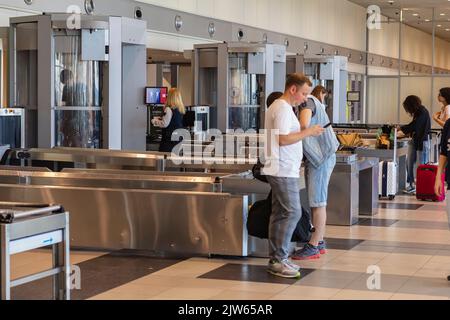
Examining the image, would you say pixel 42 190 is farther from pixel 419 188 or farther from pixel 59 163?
pixel 419 188

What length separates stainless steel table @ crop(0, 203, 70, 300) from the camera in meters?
4.95

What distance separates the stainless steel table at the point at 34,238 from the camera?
16.2ft

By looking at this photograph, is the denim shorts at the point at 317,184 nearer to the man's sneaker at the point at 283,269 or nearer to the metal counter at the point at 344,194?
the man's sneaker at the point at 283,269

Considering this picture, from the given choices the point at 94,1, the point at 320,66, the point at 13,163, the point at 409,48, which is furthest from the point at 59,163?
the point at 409,48

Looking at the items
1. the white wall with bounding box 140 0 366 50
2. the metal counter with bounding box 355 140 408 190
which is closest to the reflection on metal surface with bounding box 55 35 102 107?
the metal counter with bounding box 355 140 408 190

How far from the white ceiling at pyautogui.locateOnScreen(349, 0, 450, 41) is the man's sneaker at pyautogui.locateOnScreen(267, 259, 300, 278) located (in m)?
23.7

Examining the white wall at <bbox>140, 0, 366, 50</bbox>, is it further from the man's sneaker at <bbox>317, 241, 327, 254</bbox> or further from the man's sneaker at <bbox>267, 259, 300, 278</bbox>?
the man's sneaker at <bbox>267, 259, 300, 278</bbox>

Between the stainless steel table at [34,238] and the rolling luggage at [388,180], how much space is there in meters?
9.21

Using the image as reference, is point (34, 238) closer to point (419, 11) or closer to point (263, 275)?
point (263, 275)

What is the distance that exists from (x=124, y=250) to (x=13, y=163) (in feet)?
9.57

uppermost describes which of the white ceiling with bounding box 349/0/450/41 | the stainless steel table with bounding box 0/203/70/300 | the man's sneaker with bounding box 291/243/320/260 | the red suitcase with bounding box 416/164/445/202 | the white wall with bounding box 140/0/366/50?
the white ceiling with bounding box 349/0/450/41

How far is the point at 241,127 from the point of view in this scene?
58.7ft

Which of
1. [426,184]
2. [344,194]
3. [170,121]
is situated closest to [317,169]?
[344,194]

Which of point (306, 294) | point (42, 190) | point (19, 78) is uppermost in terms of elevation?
point (19, 78)
